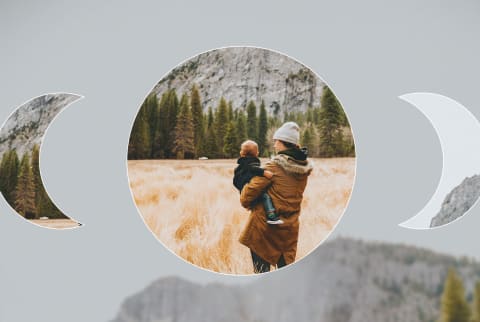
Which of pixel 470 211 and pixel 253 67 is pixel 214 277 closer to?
pixel 253 67

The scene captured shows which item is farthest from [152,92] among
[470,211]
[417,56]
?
[470,211]

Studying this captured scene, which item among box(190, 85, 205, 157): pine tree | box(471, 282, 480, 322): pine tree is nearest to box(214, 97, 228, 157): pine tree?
box(190, 85, 205, 157): pine tree

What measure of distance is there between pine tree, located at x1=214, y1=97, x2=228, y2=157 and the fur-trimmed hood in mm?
375

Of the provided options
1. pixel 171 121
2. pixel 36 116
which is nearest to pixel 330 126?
pixel 171 121

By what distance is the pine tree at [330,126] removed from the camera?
14.6 feet

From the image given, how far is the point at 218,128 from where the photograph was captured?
4.48 meters

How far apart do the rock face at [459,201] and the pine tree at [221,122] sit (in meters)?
1.50

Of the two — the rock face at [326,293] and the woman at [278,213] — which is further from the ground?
the woman at [278,213]

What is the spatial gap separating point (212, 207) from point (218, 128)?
526 millimetres

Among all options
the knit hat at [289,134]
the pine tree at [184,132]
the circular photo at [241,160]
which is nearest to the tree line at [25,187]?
the circular photo at [241,160]

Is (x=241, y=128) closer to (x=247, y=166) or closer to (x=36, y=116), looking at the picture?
(x=247, y=166)

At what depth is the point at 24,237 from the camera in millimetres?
4434

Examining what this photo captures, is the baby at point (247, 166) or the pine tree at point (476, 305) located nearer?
the pine tree at point (476, 305)

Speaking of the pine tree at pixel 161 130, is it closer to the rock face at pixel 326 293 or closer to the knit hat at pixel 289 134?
the knit hat at pixel 289 134
